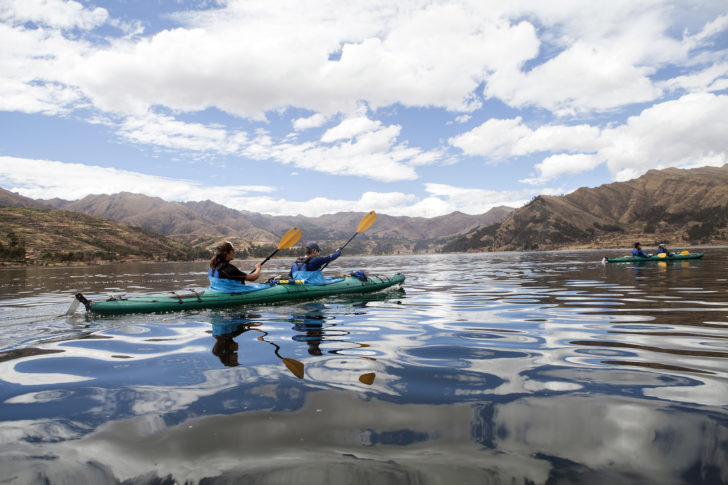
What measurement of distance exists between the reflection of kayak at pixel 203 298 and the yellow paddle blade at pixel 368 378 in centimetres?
872

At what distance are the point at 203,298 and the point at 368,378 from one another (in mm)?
9103

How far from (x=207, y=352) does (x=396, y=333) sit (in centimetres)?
409

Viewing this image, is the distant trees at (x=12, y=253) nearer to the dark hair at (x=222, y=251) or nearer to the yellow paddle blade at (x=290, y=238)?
the yellow paddle blade at (x=290, y=238)

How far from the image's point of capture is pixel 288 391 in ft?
15.6

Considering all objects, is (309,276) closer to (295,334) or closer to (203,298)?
(203,298)

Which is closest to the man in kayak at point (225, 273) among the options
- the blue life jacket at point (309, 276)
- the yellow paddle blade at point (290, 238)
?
the blue life jacket at point (309, 276)

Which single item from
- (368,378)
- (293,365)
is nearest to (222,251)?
(293,365)

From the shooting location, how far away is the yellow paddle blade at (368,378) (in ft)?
16.6

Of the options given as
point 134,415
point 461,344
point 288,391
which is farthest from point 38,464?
point 461,344

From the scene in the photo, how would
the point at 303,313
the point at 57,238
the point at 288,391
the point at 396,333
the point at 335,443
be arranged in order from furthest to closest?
the point at 57,238, the point at 303,313, the point at 396,333, the point at 288,391, the point at 335,443

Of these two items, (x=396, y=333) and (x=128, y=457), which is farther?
(x=396, y=333)

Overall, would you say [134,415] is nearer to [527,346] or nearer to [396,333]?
[396,333]

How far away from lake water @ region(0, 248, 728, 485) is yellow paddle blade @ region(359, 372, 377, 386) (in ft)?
0.15

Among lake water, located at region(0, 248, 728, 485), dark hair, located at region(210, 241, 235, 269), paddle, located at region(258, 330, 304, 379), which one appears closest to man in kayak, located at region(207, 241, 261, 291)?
dark hair, located at region(210, 241, 235, 269)
